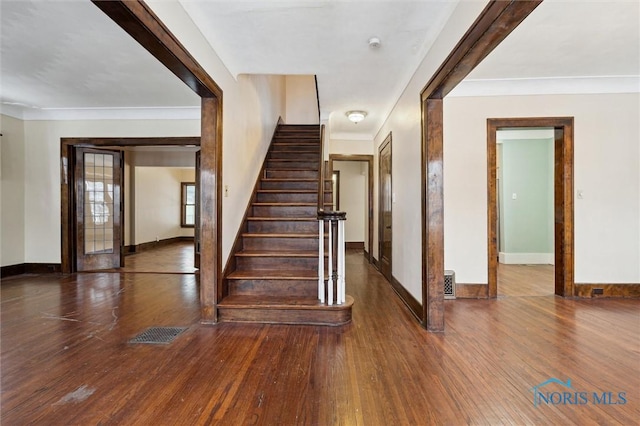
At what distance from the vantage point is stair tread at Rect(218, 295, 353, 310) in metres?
2.74

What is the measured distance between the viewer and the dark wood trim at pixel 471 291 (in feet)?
11.9

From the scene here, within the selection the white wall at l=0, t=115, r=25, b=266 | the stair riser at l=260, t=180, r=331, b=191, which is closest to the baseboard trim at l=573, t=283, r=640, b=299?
the stair riser at l=260, t=180, r=331, b=191

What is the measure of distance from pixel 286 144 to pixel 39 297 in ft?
13.5

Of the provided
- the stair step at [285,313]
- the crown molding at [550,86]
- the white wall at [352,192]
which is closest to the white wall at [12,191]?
the stair step at [285,313]

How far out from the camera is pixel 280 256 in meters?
3.34

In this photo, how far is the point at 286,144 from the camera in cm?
564

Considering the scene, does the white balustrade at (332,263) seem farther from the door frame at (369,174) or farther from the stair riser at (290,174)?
the door frame at (369,174)

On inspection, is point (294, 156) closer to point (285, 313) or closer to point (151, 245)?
point (285, 313)

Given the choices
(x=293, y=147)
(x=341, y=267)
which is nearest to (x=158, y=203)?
(x=293, y=147)

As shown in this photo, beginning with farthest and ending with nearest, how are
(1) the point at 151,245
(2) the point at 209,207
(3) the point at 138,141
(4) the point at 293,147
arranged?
(1) the point at 151,245 → (4) the point at 293,147 → (3) the point at 138,141 → (2) the point at 209,207

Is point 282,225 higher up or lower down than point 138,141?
lower down

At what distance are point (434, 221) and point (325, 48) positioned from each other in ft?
6.12

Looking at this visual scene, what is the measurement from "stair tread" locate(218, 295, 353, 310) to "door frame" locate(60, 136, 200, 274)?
3.03m

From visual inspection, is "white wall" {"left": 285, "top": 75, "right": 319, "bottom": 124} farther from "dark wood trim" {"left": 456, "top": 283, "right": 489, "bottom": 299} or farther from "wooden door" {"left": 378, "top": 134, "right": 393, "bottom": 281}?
"dark wood trim" {"left": 456, "top": 283, "right": 489, "bottom": 299}
